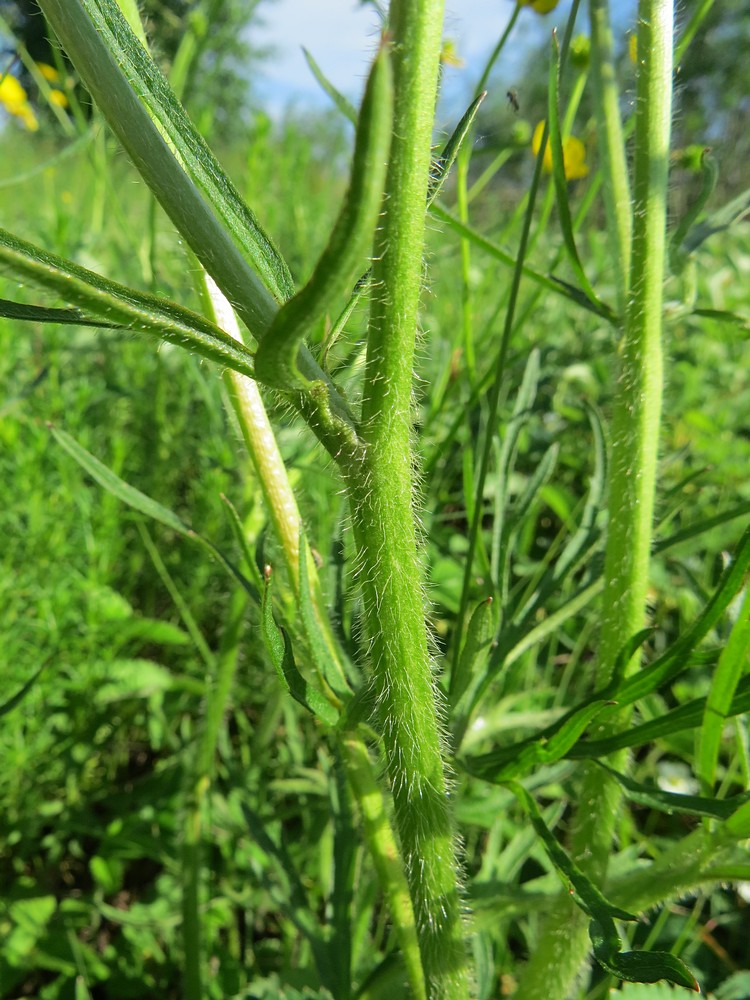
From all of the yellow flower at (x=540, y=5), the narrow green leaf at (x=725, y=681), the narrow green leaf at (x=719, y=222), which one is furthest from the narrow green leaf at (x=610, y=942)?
the yellow flower at (x=540, y=5)

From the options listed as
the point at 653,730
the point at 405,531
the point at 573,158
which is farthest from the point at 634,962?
the point at 573,158

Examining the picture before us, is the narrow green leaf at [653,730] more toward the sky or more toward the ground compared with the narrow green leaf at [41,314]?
more toward the ground

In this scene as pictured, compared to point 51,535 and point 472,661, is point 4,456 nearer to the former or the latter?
point 51,535

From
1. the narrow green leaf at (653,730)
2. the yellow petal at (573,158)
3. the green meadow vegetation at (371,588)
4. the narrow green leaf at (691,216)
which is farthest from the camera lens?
the yellow petal at (573,158)

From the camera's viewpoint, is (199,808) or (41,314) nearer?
(41,314)

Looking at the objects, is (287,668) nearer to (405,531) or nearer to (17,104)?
(405,531)

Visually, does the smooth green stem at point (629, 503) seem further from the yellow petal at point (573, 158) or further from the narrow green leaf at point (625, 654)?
the yellow petal at point (573, 158)

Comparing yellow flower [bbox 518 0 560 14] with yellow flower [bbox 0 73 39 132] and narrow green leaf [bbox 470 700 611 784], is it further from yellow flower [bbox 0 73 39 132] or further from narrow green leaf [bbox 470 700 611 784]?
yellow flower [bbox 0 73 39 132]
